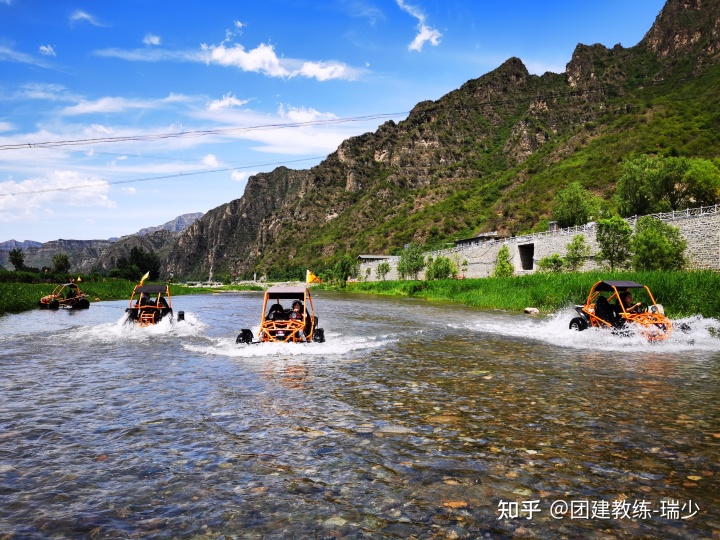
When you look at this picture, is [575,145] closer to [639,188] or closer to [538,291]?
[639,188]

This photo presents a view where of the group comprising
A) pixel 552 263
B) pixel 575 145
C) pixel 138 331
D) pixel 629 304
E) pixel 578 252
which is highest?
pixel 575 145

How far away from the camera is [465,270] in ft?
275

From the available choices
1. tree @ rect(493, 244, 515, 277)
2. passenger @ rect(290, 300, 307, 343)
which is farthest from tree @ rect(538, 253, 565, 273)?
passenger @ rect(290, 300, 307, 343)

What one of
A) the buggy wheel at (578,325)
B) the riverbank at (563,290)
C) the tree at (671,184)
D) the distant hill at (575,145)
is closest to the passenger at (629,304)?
the buggy wheel at (578,325)

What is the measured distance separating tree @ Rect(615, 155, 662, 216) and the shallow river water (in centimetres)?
6305

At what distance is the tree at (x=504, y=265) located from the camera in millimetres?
66062

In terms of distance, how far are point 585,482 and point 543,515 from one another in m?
1.11

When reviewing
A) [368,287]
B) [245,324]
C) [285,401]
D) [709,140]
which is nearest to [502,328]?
[245,324]

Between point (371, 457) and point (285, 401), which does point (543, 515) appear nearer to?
point (371, 457)

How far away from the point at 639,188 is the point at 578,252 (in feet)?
76.0

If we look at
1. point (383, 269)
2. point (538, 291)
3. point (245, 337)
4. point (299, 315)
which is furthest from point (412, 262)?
point (245, 337)

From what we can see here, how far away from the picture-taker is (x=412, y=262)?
94.3 metres

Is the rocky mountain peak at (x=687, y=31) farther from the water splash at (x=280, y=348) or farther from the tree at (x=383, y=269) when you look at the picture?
the water splash at (x=280, y=348)

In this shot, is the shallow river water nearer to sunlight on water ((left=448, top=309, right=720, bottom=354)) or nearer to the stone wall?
sunlight on water ((left=448, top=309, right=720, bottom=354))
